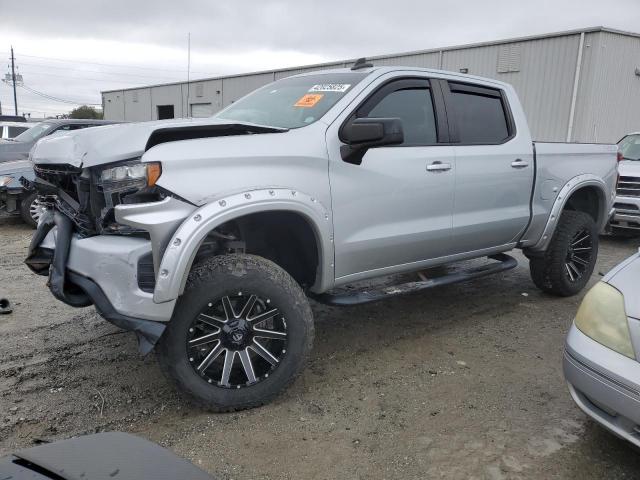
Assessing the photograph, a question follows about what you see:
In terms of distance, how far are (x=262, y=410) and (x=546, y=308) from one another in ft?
10.7

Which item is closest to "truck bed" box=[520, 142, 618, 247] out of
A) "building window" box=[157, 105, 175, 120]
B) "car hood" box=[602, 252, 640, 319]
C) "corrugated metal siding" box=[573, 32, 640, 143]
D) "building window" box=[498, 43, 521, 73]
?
"car hood" box=[602, 252, 640, 319]

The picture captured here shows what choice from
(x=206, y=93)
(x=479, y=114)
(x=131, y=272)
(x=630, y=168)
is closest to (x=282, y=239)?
(x=131, y=272)

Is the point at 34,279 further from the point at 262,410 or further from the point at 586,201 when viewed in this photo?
the point at 586,201

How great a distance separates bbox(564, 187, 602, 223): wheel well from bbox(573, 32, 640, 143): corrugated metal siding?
10587mm

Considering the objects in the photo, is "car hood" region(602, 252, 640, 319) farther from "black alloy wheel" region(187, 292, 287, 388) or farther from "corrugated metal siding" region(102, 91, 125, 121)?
"corrugated metal siding" region(102, 91, 125, 121)

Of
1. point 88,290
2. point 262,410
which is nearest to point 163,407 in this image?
point 262,410

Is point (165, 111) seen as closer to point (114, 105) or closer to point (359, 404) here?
point (114, 105)

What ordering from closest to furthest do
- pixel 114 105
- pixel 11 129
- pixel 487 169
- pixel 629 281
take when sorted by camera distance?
pixel 629 281
pixel 487 169
pixel 11 129
pixel 114 105

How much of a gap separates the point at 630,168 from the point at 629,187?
1.21 ft

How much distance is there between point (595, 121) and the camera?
15.3 m

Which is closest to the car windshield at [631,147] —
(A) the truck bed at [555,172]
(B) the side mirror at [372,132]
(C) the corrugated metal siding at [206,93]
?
(A) the truck bed at [555,172]

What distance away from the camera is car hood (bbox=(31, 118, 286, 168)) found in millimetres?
2736

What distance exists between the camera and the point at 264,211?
2986 millimetres

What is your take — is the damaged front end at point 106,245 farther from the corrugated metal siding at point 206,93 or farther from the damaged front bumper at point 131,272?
the corrugated metal siding at point 206,93
